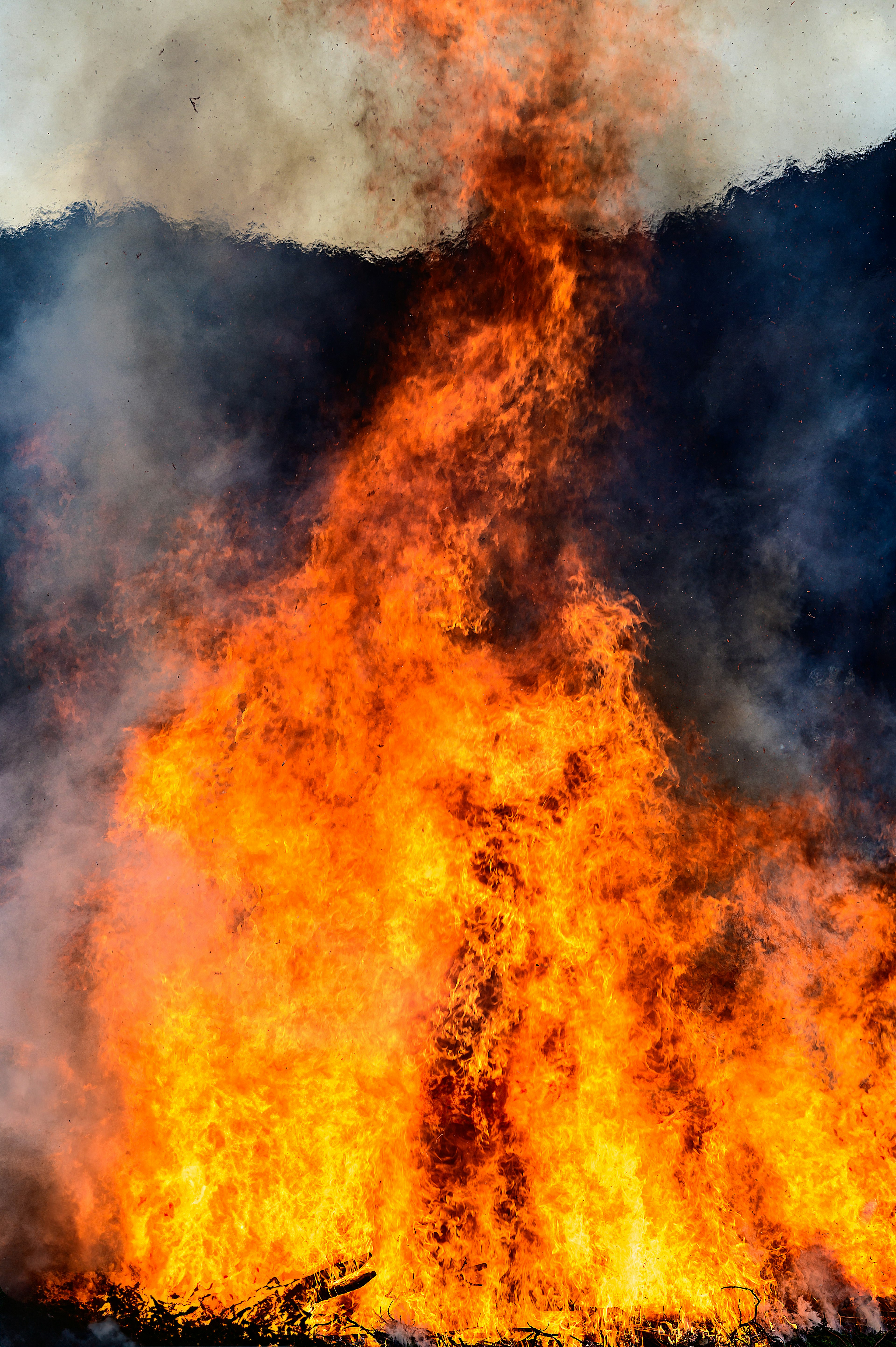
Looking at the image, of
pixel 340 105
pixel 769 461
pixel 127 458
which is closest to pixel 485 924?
pixel 769 461

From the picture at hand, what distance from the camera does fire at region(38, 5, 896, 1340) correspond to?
512cm

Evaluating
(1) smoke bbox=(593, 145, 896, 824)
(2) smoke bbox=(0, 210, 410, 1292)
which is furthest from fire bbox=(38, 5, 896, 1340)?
(1) smoke bbox=(593, 145, 896, 824)

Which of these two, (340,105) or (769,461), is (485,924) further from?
(340,105)

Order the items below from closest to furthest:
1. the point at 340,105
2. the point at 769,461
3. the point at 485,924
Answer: the point at 485,924 → the point at 340,105 → the point at 769,461

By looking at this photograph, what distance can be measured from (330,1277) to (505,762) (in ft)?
13.7

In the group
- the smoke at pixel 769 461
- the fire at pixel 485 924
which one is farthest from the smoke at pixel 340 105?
the smoke at pixel 769 461

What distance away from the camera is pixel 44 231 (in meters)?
5.62

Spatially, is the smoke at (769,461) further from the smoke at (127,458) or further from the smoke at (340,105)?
the smoke at (127,458)

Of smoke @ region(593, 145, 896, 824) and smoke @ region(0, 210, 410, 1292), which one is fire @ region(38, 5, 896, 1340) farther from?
smoke @ region(593, 145, 896, 824)

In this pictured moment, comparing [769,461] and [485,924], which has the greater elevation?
[769,461]

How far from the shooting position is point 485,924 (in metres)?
5.25

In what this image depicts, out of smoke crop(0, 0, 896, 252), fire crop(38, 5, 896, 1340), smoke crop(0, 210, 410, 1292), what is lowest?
fire crop(38, 5, 896, 1340)

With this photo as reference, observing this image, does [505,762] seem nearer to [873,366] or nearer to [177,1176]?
[177,1176]

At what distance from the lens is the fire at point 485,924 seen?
202 inches
